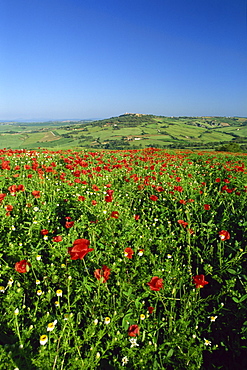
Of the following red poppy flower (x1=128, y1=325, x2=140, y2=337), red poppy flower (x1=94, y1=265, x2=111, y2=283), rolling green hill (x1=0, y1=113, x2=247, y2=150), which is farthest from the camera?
rolling green hill (x1=0, y1=113, x2=247, y2=150)

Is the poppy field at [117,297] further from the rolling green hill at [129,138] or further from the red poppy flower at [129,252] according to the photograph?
the rolling green hill at [129,138]

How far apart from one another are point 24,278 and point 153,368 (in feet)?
6.71

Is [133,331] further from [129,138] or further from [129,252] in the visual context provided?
[129,138]

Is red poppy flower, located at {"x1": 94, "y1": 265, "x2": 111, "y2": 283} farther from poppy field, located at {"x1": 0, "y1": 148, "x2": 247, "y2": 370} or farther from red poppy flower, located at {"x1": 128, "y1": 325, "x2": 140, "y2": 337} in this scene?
red poppy flower, located at {"x1": 128, "y1": 325, "x2": 140, "y2": 337}

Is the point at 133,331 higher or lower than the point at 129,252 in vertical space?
lower

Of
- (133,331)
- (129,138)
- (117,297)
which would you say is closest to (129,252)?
(117,297)

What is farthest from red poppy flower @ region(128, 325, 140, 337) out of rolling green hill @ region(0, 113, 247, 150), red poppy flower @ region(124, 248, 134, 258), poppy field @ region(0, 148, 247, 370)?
rolling green hill @ region(0, 113, 247, 150)

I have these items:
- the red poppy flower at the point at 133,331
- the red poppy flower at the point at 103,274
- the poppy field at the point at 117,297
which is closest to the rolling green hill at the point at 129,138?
the poppy field at the point at 117,297

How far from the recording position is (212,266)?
342 centimetres

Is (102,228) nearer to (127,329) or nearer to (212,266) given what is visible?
(127,329)

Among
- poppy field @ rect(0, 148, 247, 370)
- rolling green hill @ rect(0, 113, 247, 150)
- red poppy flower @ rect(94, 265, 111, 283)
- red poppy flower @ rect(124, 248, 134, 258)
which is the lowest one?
poppy field @ rect(0, 148, 247, 370)

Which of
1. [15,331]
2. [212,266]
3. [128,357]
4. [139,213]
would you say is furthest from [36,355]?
[139,213]

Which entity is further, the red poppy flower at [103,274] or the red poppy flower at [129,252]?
the red poppy flower at [129,252]

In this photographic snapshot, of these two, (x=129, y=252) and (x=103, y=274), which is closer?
(x=103, y=274)
